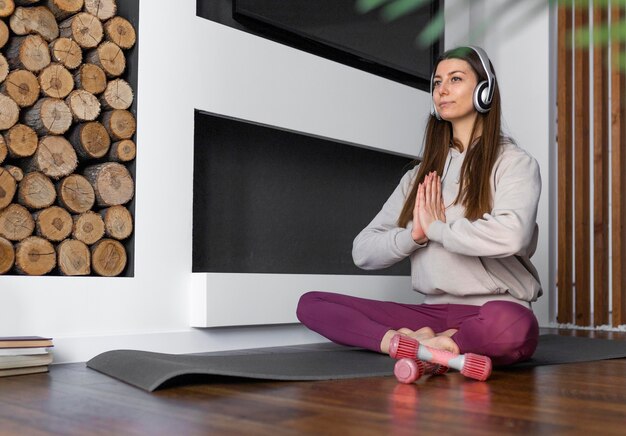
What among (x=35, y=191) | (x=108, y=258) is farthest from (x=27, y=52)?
(x=108, y=258)

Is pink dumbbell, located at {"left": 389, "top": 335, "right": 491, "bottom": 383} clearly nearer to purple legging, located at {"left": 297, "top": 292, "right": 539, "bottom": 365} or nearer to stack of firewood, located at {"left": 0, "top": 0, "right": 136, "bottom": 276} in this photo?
purple legging, located at {"left": 297, "top": 292, "right": 539, "bottom": 365}

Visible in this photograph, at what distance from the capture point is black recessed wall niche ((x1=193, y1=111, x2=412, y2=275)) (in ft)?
9.05

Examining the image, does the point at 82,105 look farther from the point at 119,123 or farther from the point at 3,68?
the point at 3,68

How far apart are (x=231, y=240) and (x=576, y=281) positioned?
1977 mm

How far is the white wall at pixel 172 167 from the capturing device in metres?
2.15

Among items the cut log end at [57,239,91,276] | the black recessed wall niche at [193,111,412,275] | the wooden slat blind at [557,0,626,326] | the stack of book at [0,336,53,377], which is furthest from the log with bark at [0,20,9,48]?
the wooden slat blind at [557,0,626,326]

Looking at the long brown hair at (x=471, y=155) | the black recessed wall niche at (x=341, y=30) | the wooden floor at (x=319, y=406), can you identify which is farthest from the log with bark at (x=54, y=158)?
the long brown hair at (x=471, y=155)

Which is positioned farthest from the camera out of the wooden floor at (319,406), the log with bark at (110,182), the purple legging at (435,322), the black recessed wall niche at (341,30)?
the black recessed wall niche at (341,30)

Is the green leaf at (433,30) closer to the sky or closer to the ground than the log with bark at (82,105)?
closer to the ground

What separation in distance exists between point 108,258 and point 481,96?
1.25 meters

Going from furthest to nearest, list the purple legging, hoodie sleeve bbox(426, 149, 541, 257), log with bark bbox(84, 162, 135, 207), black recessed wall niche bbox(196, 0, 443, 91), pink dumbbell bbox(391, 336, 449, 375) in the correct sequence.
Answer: black recessed wall niche bbox(196, 0, 443, 91) < log with bark bbox(84, 162, 135, 207) < hoodie sleeve bbox(426, 149, 541, 257) < the purple legging < pink dumbbell bbox(391, 336, 449, 375)

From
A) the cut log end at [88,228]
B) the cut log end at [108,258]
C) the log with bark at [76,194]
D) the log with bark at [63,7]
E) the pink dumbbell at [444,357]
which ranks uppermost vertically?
the log with bark at [63,7]

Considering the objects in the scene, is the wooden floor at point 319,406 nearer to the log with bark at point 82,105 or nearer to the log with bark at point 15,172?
the log with bark at point 15,172

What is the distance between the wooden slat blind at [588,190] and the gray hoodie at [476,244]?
172cm
